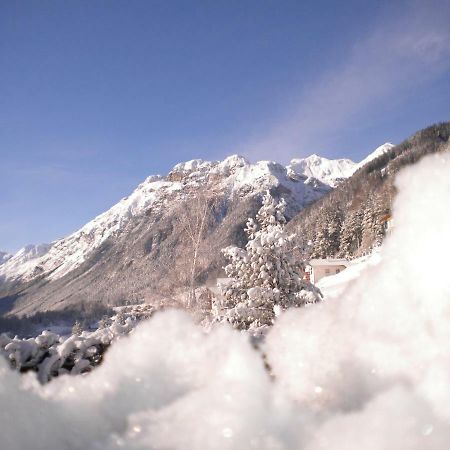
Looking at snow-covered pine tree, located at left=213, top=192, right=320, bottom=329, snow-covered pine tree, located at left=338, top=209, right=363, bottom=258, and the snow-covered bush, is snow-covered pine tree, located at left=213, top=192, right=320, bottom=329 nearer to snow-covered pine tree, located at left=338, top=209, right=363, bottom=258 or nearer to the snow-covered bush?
the snow-covered bush

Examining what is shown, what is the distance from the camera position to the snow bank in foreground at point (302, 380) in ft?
3.37

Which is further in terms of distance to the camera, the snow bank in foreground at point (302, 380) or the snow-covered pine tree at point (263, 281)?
the snow-covered pine tree at point (263, 281)

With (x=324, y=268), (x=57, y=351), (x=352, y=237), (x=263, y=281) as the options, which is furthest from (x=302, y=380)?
(x=352, y=237)

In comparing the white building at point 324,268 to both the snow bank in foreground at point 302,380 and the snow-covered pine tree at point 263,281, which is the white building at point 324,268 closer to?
the snow-covered pine tree at point 263,281

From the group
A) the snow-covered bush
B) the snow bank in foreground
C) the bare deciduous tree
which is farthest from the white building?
the snow bank in foreground

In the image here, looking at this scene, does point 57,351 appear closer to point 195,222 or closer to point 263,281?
point 263,281

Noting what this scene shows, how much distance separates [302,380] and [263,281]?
8546 millimetres

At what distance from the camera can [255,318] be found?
8906mm

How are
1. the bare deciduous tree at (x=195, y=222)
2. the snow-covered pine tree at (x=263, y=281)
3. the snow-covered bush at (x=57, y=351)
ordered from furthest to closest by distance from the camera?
the bare deciduous tree at (x=195, y=222) < the snow-covered pine tree at (x=263, y=281) < the snow-covered bush at (x=57, y=351)

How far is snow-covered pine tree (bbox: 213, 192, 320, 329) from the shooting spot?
9117mm

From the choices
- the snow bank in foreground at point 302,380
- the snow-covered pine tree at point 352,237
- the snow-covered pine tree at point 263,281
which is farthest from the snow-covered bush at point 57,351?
the snow-covered pine tree at point 352,237

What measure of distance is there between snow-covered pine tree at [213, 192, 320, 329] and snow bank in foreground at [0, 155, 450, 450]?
7.55 metres

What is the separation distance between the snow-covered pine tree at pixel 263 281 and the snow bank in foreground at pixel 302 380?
7.55 meters

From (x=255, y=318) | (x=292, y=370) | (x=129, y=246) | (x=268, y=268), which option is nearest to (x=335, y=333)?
(x=292, y=370)
